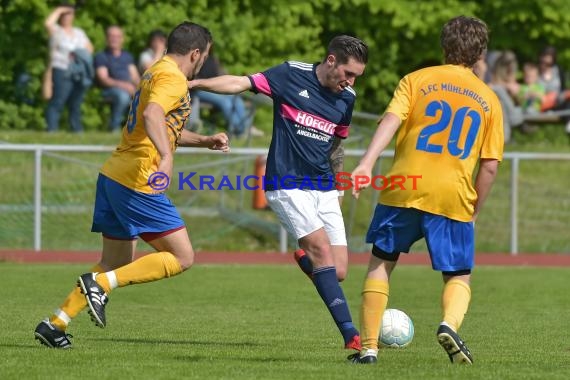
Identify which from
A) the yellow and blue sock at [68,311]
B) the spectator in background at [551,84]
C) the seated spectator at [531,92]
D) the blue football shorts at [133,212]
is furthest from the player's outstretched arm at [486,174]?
the spectator in background at [551,84]

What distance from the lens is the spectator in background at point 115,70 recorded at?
776 inches

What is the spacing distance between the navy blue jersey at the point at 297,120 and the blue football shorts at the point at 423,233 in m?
1.41

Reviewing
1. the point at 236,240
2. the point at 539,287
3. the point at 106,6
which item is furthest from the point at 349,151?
the point at 106,6

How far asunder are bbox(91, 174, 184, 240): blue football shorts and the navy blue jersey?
865mm

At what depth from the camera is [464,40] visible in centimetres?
772

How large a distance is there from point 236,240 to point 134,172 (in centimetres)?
976

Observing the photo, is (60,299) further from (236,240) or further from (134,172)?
(236,240)

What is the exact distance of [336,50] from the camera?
8.95m

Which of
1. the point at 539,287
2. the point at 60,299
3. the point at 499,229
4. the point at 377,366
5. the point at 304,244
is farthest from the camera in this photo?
the point at 499,229

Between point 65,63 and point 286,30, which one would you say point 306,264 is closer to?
point 65,63

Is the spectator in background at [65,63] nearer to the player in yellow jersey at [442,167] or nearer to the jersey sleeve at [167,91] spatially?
the jersey sleeve at [167,91]

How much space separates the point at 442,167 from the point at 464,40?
744 mm

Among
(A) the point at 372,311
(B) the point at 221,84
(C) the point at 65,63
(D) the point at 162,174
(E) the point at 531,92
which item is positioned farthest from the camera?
(E) the point at 531,92

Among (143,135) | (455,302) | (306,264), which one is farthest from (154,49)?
(455,302)
